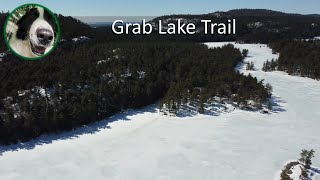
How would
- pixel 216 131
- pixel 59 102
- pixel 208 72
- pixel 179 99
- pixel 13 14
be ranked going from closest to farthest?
pixel 13 14
pixel 216 131
pixel 59 102
pixel 179 99
pixel 208 72

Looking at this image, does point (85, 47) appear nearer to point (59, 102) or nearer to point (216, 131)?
point (59, 102)

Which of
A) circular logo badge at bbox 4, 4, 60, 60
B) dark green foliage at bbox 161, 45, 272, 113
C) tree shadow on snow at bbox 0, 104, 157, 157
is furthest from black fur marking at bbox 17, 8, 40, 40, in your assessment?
dark green foliage at bbox 161, 45, 272, 113

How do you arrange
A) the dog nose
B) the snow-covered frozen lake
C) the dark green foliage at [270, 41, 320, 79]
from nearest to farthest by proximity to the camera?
the dog nose, the snow-covered frozen lake, the dark green foliage at [270, 41, 320, 79]

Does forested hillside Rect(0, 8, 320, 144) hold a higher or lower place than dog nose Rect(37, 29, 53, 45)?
lower

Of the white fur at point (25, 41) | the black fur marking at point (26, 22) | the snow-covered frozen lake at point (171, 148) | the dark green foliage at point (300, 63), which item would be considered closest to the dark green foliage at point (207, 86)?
the snow-covered frozen lake at point (171, 148)

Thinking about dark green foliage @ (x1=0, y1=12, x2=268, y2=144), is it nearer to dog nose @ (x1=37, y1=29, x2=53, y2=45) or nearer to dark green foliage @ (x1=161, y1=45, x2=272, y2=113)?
dark green foliage @ (x1=161, y1=45, x2=272, y2=113)

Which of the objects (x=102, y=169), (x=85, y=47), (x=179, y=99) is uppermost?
(x=85, y=47)

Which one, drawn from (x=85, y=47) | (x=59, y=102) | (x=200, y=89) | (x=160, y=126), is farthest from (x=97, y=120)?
(x=85, y=47)

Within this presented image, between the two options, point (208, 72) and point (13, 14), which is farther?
point (208, 72)
